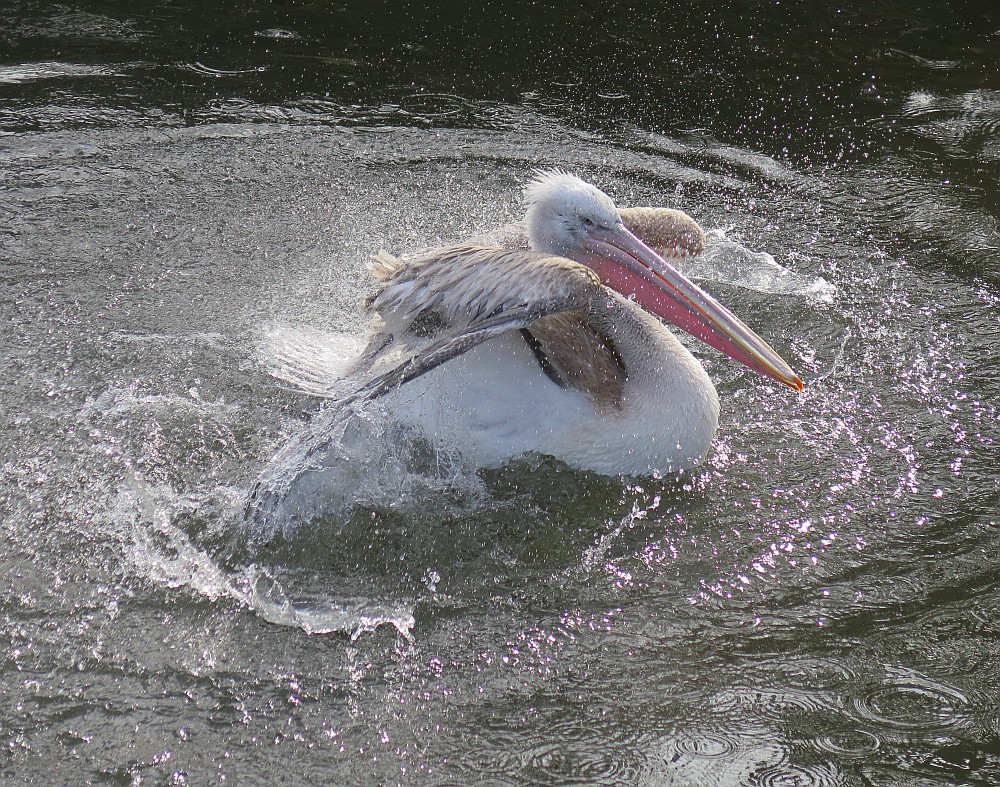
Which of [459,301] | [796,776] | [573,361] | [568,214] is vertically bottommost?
[796,776]

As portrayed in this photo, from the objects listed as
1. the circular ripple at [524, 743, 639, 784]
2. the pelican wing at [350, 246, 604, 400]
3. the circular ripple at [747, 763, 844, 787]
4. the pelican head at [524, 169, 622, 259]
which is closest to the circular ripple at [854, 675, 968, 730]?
the circular ripple at [747, 763, 844, 787]

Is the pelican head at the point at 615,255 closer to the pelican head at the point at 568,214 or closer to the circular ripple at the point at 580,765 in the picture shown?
the pelican head at the point at 568,214

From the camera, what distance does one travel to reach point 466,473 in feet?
11.4

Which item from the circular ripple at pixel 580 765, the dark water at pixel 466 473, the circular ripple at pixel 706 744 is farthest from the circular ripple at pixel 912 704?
the circular ripple at pixel 580 765

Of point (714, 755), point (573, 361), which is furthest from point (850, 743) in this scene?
point (573, 361)

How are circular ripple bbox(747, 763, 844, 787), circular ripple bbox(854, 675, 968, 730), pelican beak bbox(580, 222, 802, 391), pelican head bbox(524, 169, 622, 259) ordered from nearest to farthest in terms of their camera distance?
circular ripple bbox(747, 763, 844, 787)
circular ripple bbox(854, 675, 968, 730)
pelican beak bbox(580, 222, 802, 391)
pelican head bbox(524, 169, 622, 259)

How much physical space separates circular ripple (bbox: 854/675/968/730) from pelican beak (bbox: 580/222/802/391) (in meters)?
0.97

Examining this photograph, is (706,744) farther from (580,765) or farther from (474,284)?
(474,284)

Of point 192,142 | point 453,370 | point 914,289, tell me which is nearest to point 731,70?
point 914,289

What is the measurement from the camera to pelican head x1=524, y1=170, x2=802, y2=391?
3355 millimetres

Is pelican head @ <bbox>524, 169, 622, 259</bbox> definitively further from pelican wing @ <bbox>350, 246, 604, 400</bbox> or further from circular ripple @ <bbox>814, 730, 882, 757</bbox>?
circular ripple @ <bbox>814, 730, 882, 757</bbox>

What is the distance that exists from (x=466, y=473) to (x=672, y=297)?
0.88 meters

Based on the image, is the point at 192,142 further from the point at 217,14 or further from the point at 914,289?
the point at 914,289

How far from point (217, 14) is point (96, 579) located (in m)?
5.09
